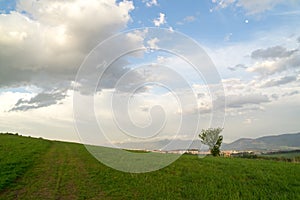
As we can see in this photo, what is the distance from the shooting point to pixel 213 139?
80.9 metres

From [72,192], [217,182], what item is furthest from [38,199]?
[217,182]

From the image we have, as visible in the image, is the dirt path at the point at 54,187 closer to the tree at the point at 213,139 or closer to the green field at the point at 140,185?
the green field at the point at 140,185

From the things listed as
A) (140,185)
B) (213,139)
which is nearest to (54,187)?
(140,185)

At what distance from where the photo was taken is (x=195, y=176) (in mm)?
20156

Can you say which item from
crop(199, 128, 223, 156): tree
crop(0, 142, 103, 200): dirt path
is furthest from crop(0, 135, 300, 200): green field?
crop(199, 128, 223, 156): tree

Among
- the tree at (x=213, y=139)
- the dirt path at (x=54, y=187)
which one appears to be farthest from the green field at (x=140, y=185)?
the tree at (x=213, y=139)

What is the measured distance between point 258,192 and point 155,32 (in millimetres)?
12486

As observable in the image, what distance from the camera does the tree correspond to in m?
76.5

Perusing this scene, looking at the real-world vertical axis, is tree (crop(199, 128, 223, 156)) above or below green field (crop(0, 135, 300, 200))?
above

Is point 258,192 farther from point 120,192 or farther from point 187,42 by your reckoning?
point 187,42

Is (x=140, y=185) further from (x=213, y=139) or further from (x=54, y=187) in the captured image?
(x=213, y=139)

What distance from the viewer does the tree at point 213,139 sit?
76.5 m

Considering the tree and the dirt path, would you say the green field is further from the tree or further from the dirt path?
the tree

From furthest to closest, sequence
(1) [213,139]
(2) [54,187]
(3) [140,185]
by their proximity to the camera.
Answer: (1) [213,139], (3) [140,185], (2) [54,187]
